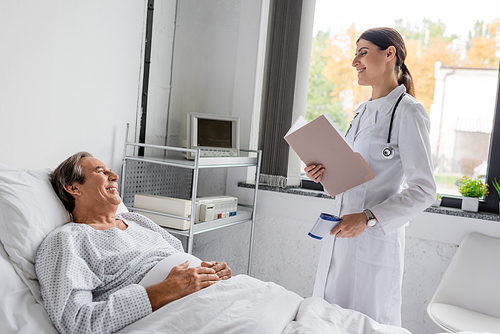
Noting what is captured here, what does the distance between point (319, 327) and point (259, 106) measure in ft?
6.07

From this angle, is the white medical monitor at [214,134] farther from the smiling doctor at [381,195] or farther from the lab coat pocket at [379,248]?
the lab coat pocket at [379,248]

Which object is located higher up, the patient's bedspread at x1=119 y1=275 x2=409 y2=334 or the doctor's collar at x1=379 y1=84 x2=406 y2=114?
the doctor's collar at x1=379 y1=84 x2=406 y2=114

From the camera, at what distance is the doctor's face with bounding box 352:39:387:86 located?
1512 mm

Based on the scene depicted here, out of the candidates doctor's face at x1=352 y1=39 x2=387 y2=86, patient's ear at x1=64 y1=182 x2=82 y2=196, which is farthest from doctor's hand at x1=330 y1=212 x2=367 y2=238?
patient's ear at x1=64 y1=182 x2=82 y2=196

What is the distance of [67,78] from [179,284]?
3.87 feet

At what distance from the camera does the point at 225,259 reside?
2.86 m

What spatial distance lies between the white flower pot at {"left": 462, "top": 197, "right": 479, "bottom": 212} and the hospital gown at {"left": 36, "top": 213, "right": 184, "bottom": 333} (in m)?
1.64

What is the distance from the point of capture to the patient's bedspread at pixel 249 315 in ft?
3.70

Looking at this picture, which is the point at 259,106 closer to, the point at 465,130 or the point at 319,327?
the point at 465,130

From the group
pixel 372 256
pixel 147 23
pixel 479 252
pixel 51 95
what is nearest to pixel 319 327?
pixel 372 256

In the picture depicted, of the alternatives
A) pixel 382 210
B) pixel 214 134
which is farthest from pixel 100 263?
pixel 214 134

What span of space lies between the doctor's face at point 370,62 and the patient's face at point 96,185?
103cm

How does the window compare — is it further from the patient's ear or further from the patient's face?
the patient's ear

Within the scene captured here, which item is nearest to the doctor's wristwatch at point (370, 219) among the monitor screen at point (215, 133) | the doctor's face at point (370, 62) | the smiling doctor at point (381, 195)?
the smiling doctor at point (381, 195)
